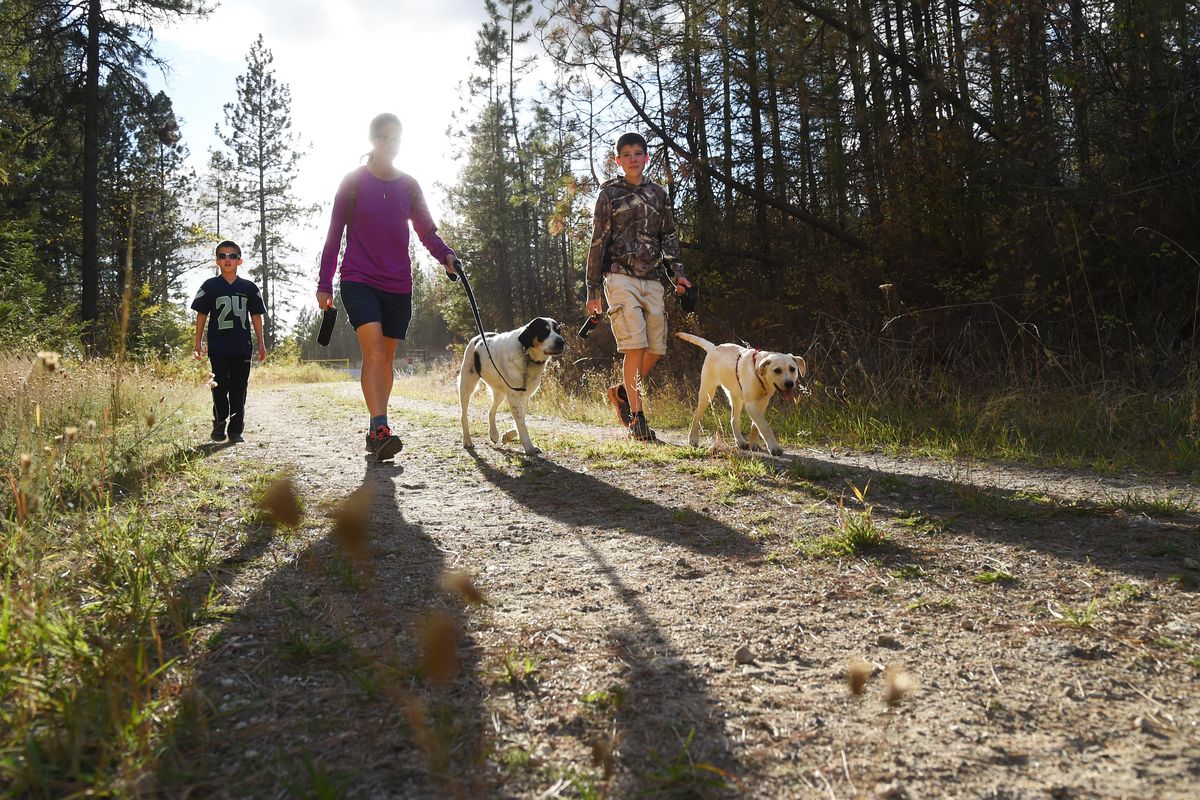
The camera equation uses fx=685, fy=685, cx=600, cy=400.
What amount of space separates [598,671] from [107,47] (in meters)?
18.8

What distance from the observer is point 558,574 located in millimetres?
2523

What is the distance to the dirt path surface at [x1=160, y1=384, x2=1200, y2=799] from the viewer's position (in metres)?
1.30

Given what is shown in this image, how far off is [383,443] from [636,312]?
2413mm

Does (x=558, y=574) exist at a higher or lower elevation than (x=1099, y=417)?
lower

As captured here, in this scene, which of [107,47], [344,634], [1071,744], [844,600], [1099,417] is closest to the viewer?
[1071,744]

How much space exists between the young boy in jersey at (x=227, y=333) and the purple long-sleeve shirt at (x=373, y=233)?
2124 mm

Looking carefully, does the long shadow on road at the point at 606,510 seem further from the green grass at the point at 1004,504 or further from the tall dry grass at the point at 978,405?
the tall dry grass at the point at 978,405

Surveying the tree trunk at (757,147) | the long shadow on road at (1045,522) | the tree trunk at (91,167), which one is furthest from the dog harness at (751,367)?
the tree trunk at (91,167)

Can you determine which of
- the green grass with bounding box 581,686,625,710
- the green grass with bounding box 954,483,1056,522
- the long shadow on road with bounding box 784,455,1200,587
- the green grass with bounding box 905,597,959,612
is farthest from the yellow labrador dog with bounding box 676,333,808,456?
the green grass with bounding box 581,686,625,710

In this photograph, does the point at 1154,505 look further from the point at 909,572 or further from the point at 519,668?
the point at 519,668

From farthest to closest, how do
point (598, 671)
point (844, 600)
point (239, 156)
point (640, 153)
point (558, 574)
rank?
point (239, 156) < point (640, 153) < point (558, 574) < point (844, 600) < point (598, 671)

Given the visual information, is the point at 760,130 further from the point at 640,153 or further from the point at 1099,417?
the point at 1099,417

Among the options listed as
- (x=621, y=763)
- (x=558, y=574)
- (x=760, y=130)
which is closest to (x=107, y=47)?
(x=760, y=130)

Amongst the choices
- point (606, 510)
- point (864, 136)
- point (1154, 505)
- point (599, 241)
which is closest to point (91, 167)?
point (599, 241)
